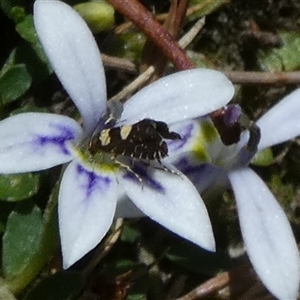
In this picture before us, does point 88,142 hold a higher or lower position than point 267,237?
higher

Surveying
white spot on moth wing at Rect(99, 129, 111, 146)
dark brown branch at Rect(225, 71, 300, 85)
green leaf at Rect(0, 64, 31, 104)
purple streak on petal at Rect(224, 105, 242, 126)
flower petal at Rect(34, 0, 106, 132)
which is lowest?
dark brown branch at Rect(225, 71, 300, 85)

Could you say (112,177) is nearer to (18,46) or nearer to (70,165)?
(70,165)

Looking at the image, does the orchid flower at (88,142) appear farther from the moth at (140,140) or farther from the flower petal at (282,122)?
the flower petal at (282,122)

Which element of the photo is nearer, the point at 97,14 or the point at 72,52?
the point at 72,52

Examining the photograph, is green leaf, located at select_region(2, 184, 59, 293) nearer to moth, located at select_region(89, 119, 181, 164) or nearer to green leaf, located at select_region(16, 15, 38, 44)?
moth, located at select_region(89, 119, 181, 164)

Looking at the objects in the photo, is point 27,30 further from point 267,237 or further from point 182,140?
point 267,237

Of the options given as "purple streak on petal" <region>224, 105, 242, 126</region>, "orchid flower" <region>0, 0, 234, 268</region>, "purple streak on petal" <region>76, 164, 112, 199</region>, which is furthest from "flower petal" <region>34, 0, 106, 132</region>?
"purple streak on petal" <region>224, 105, 242, 126</region>

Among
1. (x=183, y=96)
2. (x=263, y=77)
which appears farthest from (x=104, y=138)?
(x=263, y=77)
